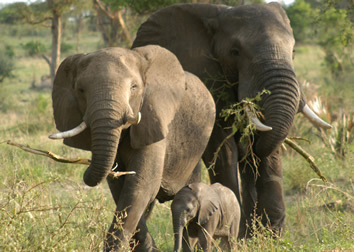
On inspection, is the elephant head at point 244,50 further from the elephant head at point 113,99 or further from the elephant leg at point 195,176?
the elephant head at point 113,99

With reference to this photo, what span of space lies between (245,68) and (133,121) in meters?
1.77

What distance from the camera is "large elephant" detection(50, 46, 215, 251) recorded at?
156 inches

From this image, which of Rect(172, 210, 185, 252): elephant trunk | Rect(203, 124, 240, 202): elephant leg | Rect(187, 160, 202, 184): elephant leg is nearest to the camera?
Rect(172, 210, 185, 252): elephant trunk

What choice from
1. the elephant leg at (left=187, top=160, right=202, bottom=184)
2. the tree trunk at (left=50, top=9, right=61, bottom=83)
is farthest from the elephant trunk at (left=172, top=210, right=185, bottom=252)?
the tree trunk at (left=50, top=9, right=61, bottom=83)

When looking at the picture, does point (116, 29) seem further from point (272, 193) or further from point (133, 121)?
point (133, 121)

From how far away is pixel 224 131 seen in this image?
19.3ft

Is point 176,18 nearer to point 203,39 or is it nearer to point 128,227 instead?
point 203,39

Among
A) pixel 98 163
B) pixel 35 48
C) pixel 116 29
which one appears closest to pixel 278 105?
pixel 98 163

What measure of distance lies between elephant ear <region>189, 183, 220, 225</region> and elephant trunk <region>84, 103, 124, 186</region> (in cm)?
97

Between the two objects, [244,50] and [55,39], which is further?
[55,39]

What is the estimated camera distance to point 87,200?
4457 millimetres

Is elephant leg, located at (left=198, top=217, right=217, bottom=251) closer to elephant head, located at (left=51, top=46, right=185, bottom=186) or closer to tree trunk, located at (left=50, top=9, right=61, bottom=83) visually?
elephant head, located at (left=51, top=46, right=185, bottom=186)

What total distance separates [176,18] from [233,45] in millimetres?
853

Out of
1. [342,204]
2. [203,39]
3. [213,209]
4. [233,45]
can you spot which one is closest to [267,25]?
[233,45]
